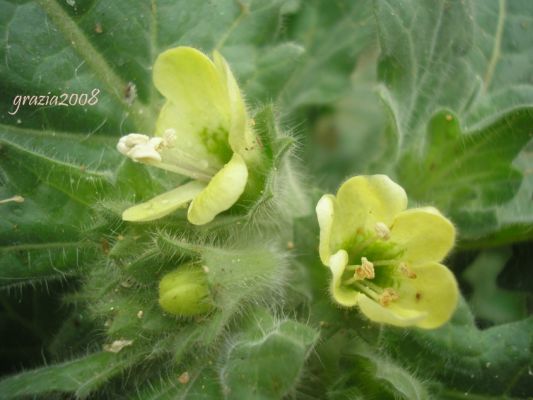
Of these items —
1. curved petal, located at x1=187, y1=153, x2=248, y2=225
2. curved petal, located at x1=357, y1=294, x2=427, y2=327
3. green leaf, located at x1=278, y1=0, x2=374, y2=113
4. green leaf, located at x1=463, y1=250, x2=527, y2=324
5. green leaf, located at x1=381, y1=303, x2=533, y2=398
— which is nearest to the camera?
curved petal, located at x1=357, y1=294, x2=427, y2=327

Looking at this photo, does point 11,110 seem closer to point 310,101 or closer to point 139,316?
point 139,316

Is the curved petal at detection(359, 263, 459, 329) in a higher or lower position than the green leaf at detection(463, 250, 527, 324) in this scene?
higher

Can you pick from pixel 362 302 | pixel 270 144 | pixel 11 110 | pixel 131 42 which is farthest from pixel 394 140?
pixel 11 110

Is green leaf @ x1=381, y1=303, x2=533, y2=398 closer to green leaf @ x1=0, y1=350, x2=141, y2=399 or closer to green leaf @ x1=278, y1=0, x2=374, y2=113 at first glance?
green leaf @ x1=0, y1=350, x2=141, y2=399

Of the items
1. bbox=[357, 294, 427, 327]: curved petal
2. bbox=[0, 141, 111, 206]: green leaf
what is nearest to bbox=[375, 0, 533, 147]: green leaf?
bbox=[357, 294, 427, 327]: curved petal

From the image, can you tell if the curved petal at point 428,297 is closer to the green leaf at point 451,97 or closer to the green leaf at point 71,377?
the green leaf at point 451,97

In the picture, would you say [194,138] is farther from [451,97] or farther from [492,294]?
[492,294]
